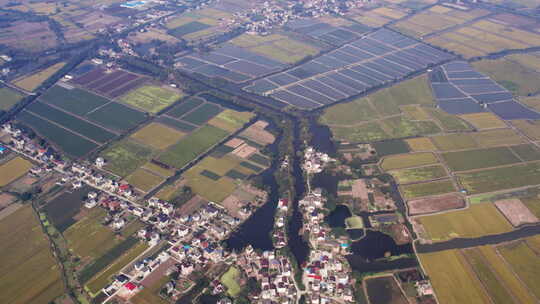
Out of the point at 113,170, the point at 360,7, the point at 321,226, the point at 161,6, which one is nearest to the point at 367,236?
the point at 321,226

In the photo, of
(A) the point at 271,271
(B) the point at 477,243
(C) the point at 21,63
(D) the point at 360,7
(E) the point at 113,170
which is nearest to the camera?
(A) the point at 271,271

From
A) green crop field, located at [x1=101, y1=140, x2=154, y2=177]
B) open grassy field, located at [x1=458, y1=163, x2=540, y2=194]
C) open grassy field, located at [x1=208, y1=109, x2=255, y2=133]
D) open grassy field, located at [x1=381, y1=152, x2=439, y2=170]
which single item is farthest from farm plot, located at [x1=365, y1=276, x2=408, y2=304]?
green crop field, located at [x1=101, y1=140, x2=154, y2=177]

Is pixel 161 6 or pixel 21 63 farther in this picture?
pixel 161 6

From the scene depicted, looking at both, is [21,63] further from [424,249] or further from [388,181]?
[424,249]

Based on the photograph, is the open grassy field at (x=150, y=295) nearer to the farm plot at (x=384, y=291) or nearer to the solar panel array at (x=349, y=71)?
the farm plot at (x=384, y=291)

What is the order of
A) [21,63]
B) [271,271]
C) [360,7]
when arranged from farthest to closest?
[360,7]
[21,63]
[271,271]
